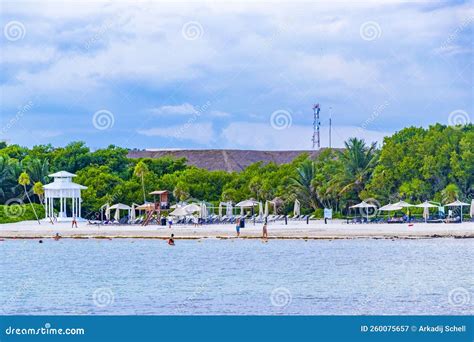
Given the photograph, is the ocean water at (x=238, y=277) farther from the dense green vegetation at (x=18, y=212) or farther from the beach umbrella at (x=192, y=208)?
the dense green vegetation at (x=18, y=212)

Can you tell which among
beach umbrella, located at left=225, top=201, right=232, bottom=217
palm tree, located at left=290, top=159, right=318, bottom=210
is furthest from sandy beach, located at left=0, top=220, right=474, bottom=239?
palm tree, located at left=290, top=159, right=318, bottom=210

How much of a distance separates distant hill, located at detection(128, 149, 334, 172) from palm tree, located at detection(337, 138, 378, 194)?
22236 millimetres

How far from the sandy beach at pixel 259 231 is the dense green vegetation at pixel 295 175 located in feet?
12.7

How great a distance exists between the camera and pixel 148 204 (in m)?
61.3

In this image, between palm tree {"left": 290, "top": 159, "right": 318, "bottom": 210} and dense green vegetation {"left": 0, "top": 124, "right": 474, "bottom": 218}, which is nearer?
dense green vegetation {"left": 0, "top": 124, "right": 474, "bottom": 218}

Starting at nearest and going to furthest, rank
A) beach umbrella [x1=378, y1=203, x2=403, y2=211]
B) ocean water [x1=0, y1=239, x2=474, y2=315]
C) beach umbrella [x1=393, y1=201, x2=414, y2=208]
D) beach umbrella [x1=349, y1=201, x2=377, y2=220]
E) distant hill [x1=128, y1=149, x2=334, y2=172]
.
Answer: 1. ocean water [x1=0, y1=239, x2=474, y2=315]
2. beach umbrella [x1=393, y1=201, x2=414, y2=208]
3. beach umbrella [x1=378, y1=203, x2=403, y2=211]
4. beach umbrella [x1=349, y1=201, x2=377, y2=220]
5. distant hill [x1=128, y1=149, x2=334, y2=172]

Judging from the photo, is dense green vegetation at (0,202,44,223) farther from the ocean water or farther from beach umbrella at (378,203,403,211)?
beach umbrella at (378,203,403,211)

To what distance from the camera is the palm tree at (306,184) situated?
62.0 m

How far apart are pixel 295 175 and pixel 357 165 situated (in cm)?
497

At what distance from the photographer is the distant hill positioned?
275 feet

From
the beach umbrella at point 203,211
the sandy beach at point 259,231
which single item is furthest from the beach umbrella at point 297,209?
the beach umbrella at point 203,211

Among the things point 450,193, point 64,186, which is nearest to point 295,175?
point 450,193

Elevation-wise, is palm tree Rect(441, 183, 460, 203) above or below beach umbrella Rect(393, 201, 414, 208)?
above
